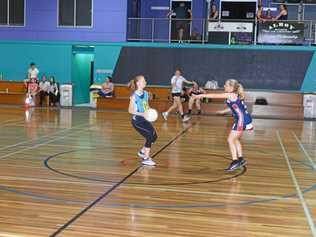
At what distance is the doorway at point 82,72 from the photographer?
2505cm

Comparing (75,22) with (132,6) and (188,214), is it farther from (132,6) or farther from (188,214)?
(188,214)

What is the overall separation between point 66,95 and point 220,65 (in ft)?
23.7

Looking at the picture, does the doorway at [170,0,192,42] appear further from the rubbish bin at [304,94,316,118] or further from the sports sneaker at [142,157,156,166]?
the sports sneaker at [142,157,156,166]

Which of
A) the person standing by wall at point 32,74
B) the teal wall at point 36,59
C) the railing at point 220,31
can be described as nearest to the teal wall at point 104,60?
the railing at point 220,31

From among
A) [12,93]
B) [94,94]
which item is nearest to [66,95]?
[94,94]

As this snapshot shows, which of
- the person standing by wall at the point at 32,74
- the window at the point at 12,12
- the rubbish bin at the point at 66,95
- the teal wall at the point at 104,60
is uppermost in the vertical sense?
the window at the point at 12,12

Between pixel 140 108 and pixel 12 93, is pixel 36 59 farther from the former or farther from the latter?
pixel 140 108

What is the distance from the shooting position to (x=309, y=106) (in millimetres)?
21172

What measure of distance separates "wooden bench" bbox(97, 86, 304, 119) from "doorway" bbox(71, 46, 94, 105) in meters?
2.94

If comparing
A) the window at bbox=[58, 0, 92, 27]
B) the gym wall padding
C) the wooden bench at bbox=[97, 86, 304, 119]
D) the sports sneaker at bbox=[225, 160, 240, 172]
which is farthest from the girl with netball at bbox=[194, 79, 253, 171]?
the window at bbox=[58, 0, 92, 27]

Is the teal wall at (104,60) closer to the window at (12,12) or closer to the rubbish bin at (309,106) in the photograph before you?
the window at (12,12)

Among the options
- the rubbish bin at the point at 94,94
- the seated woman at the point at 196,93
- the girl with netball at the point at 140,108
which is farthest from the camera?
the rubbish bin at the point at 94,94

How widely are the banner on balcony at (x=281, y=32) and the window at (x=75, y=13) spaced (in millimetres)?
8247

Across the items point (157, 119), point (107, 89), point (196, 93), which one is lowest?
point (157, 119)
